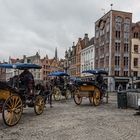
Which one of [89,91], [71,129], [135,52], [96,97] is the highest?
[135,52]

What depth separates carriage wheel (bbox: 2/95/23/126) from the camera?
1012 cm

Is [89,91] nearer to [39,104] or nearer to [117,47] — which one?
[39,104]

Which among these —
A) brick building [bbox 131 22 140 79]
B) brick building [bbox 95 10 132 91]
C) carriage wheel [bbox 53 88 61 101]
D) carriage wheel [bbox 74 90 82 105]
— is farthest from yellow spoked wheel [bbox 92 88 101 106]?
brick building [bbox 131 22 140 79]

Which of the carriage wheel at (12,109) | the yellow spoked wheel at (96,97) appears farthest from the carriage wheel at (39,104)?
the yellow spoked wheel at (96,97)

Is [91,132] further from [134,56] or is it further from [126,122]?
[134,56]

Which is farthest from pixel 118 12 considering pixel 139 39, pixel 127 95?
pixel 127 95

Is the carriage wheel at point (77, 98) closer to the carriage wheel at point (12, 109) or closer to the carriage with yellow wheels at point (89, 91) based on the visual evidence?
the carriage with yellow wheels at point (89, 91)

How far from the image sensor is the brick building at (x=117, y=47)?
57.4m

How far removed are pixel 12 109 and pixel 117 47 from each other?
49464 millimetres

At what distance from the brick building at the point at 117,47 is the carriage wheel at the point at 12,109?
4707 centimetres

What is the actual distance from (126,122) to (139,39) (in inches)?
2000

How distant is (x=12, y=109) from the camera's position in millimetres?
10383

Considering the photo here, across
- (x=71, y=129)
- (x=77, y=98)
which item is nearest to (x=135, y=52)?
(x=77, y=98)

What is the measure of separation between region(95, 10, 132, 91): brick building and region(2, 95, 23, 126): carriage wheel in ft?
154
